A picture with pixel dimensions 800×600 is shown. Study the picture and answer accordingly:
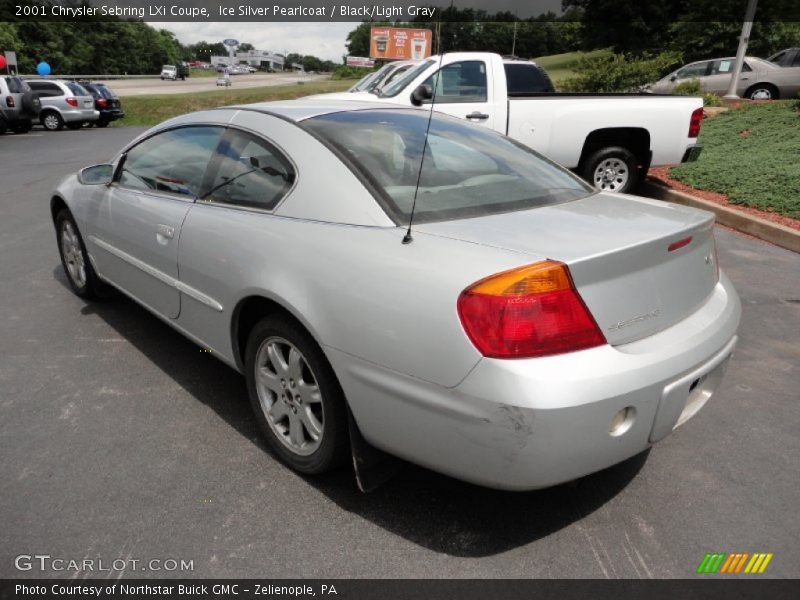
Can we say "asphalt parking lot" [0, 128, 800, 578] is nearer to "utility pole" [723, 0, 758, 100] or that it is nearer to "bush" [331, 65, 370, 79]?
"utility pole" [723, 0, 758, 100]

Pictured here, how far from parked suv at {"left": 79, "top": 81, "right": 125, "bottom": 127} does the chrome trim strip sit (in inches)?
918

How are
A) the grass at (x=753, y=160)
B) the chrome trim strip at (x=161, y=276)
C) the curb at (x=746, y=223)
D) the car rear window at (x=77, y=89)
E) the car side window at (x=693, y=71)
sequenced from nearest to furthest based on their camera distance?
the chrome trim strip at (x=161, y=276)
the curb at (x=746, y=223)
the grass at (x=753, y=160)
the car side window at (x=693, y=71)
the car rear window at (x=77, y=89)

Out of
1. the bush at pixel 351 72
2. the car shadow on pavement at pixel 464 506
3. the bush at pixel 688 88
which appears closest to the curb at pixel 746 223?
the car shadow on pavement at pixel 464 506

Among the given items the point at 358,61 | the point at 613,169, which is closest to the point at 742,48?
the point at 613,169

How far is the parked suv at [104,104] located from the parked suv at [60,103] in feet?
3.98

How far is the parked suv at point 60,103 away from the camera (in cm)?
2195

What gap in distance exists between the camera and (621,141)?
26.2ft

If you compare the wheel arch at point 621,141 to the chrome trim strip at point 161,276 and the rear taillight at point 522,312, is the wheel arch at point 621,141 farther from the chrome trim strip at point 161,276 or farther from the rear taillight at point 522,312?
the rear taillight at point 522,312

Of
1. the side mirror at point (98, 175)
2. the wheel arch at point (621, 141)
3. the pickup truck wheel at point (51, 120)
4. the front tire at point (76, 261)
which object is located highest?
the side mirror at point (98, 175)

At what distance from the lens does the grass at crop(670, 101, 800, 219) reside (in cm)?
737

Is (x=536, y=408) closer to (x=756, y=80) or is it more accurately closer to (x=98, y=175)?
(x=98, y=175)

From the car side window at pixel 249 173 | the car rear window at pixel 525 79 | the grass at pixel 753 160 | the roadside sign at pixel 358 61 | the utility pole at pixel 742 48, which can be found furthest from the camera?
the roadside sign at pixel 358 61

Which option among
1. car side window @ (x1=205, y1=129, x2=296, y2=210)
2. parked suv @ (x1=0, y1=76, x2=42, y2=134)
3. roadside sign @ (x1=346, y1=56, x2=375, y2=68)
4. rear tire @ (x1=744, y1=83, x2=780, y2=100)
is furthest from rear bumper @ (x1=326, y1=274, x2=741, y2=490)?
roadside sign @ (x1=346, y1=56, x2=375, y2=68)

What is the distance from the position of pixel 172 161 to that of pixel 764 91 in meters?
19.2
